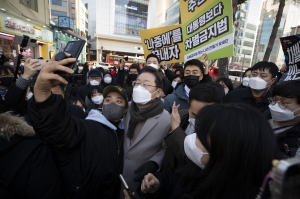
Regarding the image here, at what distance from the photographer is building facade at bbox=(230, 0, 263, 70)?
52.6 metres

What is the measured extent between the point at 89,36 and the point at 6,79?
178 feet

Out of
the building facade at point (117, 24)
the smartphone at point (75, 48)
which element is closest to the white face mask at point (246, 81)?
the smartphone at point (75, 48)

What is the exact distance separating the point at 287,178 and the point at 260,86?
2.84m

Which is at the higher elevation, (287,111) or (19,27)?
(19,27)

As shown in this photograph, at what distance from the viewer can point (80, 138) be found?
4.25ft

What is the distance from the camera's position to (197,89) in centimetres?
183

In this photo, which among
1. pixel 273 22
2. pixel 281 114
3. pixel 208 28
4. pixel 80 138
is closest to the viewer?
pixel 80 138

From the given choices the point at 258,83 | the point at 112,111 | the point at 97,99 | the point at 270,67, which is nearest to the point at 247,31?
the point at 270,67

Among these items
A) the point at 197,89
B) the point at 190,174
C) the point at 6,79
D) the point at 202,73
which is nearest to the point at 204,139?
the point at 190,174

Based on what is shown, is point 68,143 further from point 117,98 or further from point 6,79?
point 6,79

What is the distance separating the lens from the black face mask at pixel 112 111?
172 centimetres

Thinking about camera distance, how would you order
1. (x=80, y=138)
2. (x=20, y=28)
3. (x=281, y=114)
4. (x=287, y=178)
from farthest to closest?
1. (x=20, y=28)
2. (x=281, y=114)
3. (x=80, y=138)
4. (x=287, y=178)

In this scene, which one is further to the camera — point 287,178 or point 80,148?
point 80,148

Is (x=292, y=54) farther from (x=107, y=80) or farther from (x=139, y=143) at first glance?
(x=107, y=80)
